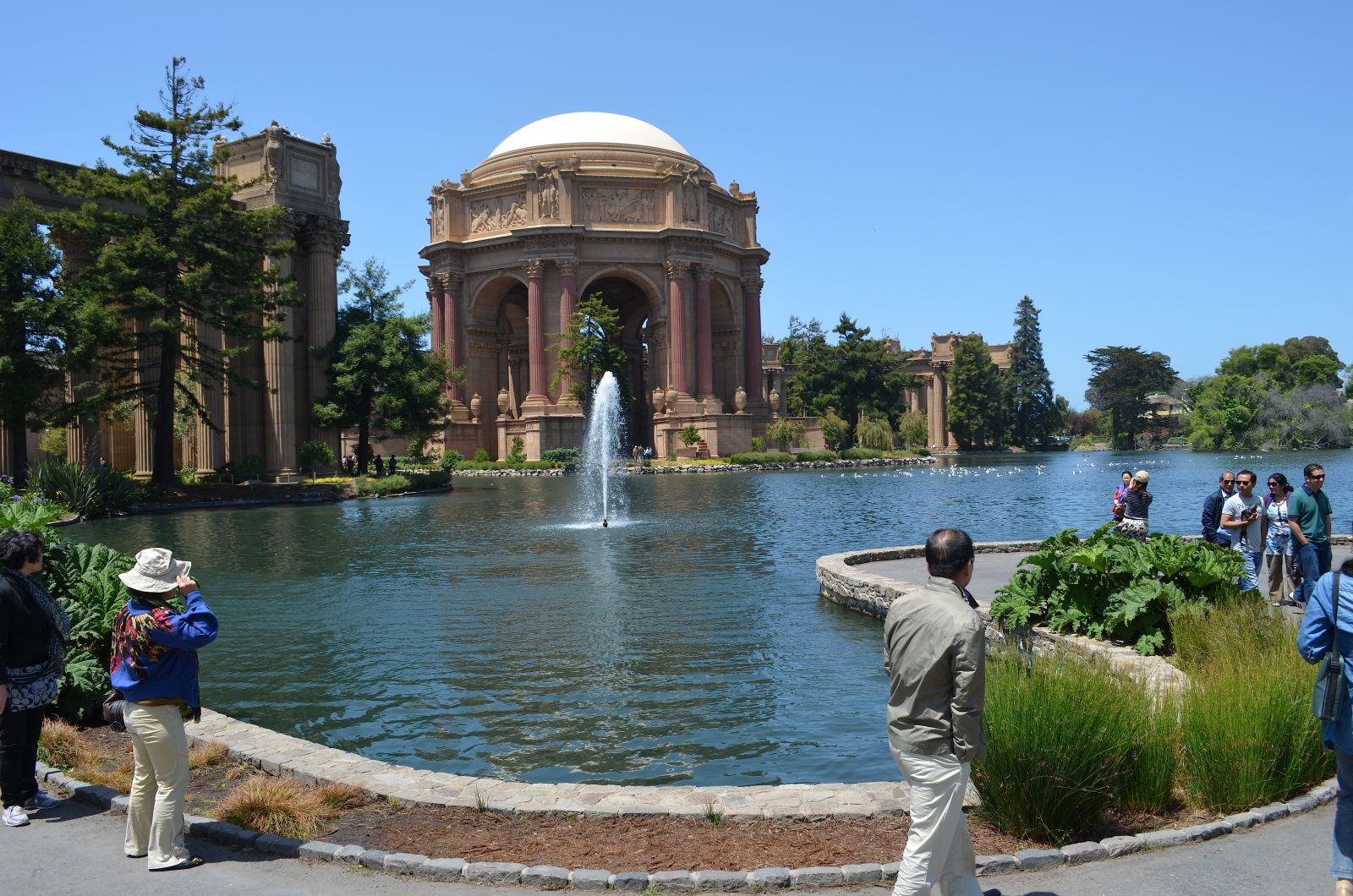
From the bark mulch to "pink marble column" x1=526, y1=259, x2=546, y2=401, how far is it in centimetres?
6846

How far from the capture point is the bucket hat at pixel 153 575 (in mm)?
5629

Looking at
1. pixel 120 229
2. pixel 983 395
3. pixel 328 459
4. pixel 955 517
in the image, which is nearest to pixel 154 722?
pixel 955 517

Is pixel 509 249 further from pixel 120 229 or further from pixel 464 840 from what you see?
pixel 464 840

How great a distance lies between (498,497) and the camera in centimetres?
4047

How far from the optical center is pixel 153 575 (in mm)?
5668

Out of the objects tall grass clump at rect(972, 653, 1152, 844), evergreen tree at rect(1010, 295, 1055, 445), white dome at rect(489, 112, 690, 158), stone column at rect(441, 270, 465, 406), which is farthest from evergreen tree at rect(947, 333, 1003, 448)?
tall grass clump at rect(972, 653, 1152, 844)

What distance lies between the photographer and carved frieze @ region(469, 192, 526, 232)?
77.6 m

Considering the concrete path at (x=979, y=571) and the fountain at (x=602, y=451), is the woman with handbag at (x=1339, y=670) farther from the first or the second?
the fountain at (x=602, y=451)

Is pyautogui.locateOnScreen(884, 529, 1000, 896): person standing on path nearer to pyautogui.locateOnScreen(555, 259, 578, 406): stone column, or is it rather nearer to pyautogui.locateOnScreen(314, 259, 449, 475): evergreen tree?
pyautogui.locateOnScreen(314, 259, 449, 475): evergreen tree

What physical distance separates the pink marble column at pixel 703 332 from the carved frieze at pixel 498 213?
1297cm

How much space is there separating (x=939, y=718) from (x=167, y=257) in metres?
34.5

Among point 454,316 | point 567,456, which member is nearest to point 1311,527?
point 567,456

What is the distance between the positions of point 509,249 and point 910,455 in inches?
1344

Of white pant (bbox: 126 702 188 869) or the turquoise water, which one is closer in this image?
white pant (bbox: 126 702 188 869)
